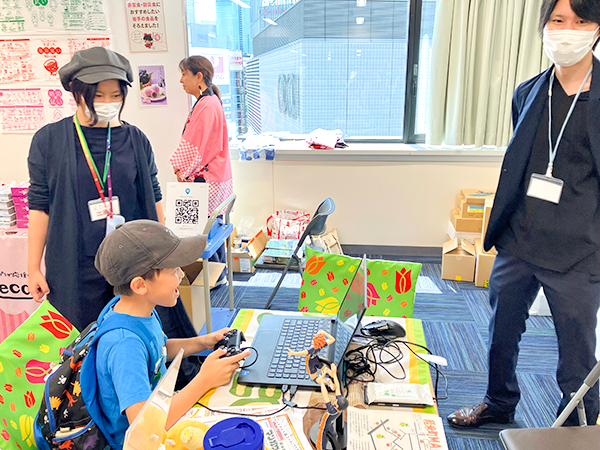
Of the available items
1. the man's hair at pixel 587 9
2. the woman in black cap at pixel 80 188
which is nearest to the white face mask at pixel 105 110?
the woman in black cap at pixel 80 188

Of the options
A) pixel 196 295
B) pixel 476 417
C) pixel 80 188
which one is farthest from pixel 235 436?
pixel 196 295

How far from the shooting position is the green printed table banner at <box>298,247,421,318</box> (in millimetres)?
1854

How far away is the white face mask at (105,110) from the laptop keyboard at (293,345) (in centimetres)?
104

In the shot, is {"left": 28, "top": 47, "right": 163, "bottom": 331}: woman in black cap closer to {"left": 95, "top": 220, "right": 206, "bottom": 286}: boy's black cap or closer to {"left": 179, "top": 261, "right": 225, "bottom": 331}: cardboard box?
{"left": 95, "top": 220, "right": 206, "bottom": 286}: boy's black cap

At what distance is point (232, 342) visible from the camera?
1310 millimetres

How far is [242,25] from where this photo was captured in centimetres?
413

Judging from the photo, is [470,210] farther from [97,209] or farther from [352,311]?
[97,209]

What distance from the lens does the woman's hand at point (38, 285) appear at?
69.3 inches

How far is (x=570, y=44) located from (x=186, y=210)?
6.12 ft

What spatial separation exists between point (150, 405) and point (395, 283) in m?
1.39


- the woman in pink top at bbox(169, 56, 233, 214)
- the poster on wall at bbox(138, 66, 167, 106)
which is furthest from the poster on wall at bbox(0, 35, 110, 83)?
the woman in pink top at bbox(169, 56, 233, 214)

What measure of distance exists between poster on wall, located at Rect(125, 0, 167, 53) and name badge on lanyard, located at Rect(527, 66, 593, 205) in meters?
2.93

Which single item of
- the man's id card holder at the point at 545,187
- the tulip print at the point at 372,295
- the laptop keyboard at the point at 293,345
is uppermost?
the man's id card holder at the point at 545,187

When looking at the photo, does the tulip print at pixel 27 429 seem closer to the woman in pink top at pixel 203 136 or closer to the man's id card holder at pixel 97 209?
the man's id card holder at pixel 97 209
